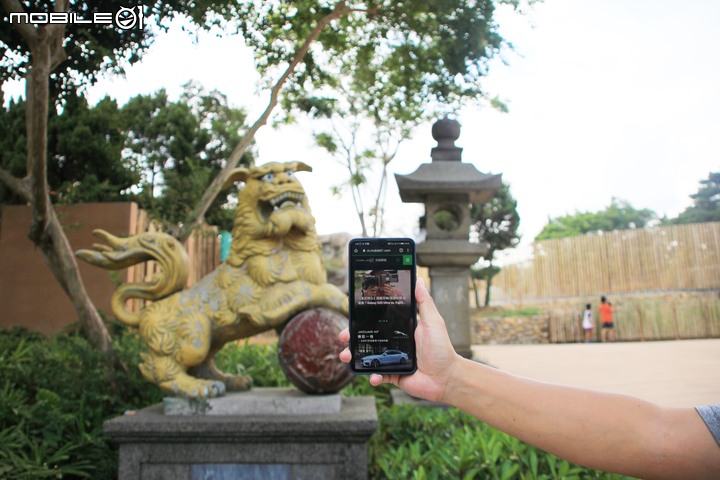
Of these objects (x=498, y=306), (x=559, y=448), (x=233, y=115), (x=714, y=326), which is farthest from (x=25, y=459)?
(x=498, y=306)

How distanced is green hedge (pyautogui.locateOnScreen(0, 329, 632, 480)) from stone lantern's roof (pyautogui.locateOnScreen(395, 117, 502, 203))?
64.2 inches

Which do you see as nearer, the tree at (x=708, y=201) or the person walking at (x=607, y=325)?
the tree at (x=708, y=201)

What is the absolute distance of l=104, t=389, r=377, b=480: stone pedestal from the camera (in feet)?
8.03

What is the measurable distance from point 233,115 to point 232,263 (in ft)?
26.8

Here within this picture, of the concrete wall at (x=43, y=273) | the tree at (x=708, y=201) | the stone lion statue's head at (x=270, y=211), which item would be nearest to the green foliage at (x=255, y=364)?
the stone lion statue's head at (x=270, y=211)

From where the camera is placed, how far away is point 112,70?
3.28 m

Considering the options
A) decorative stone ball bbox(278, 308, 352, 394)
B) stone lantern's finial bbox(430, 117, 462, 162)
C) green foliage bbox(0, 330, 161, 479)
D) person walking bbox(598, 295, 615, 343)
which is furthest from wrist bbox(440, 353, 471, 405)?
person walking bbox(598, 295, 615, 343)

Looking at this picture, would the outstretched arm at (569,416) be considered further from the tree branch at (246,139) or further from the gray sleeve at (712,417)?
the tree branch at (246,139)

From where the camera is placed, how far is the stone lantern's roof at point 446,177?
418 cm

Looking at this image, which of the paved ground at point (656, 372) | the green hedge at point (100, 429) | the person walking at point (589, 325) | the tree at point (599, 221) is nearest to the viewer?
the paved ground at point (656, 372)

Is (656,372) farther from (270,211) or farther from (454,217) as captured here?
(270,211)

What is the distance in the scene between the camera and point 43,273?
6.45 m

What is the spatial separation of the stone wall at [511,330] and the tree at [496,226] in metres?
2.20

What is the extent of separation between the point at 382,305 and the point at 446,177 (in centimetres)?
325
